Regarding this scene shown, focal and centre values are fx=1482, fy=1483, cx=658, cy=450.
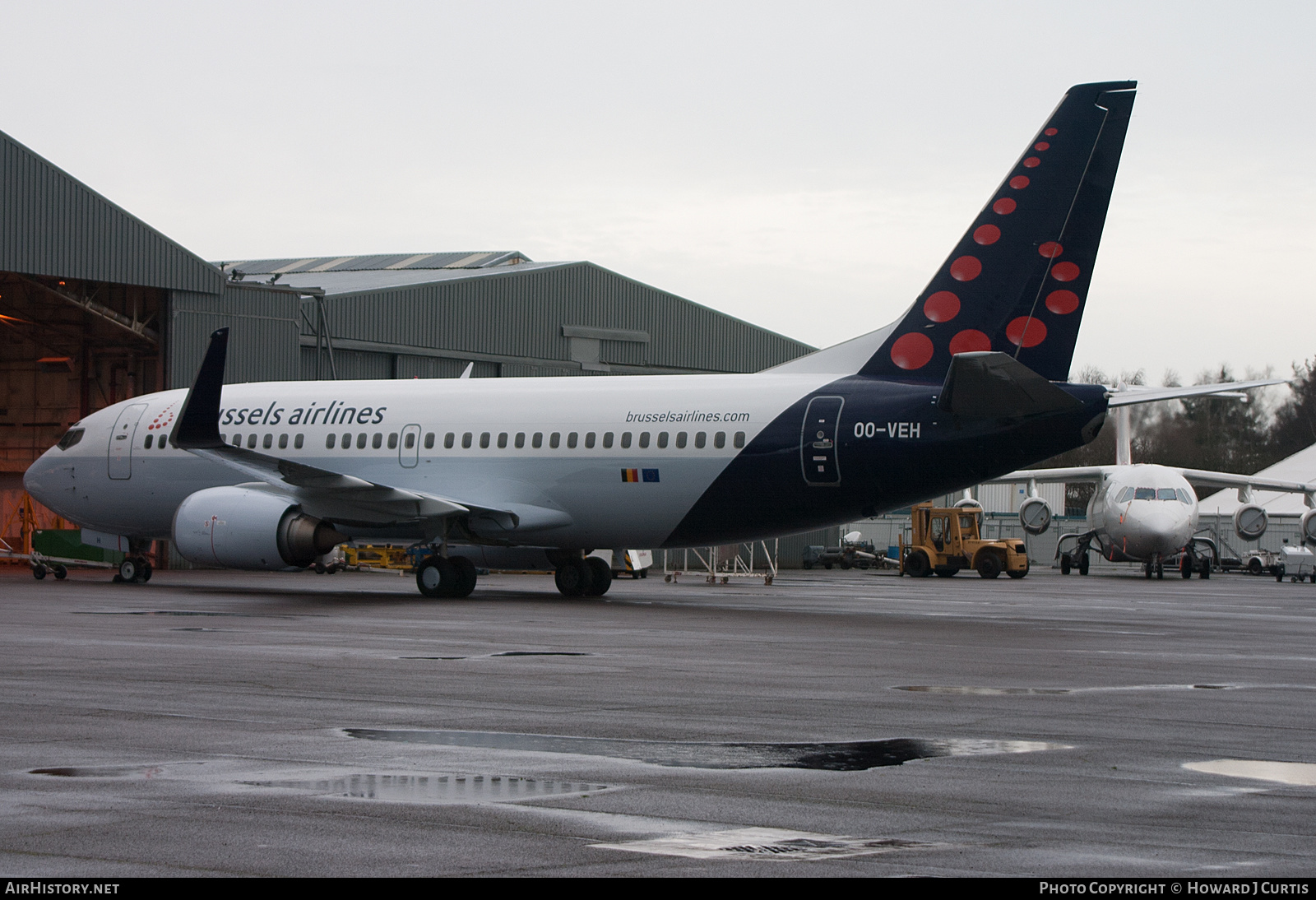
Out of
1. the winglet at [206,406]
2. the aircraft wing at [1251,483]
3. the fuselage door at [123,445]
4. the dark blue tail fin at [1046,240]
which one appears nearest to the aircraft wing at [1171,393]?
the dark blue tail fin at [1046,240]

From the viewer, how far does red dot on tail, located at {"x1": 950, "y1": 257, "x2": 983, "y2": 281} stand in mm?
21031

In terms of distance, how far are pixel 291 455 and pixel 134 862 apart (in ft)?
73.4

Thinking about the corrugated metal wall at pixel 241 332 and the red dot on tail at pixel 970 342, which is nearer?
the red dot on tail at pixel 970 342

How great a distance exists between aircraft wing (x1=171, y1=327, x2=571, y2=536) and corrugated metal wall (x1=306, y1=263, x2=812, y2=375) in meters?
17.3

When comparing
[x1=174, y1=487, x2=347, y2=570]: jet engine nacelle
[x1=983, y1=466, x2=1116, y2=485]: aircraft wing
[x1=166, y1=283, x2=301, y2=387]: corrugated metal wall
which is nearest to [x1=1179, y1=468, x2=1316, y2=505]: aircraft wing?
[x1=983, y1=466, x2=1116, y2=485]: aircraft wing

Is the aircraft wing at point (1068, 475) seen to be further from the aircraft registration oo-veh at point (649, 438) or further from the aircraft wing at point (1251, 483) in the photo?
the aircraft registration oo-veh at point (649, 438)

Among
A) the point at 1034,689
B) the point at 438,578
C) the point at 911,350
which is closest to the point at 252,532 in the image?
the point at 438,578

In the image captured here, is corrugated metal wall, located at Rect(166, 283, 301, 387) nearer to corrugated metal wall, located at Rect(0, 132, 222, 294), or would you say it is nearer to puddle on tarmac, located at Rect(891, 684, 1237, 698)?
corrugated metal wall, located at Rect(0, 132, 222, 294)

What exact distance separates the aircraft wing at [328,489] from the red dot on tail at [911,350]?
6246 mm

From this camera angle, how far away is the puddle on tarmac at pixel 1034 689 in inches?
448

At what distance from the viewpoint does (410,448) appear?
26.0 meters

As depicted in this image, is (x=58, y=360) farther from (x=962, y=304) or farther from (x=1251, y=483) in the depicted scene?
(x=1251, y=483)

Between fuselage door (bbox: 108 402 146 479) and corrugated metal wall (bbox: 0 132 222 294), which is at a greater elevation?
corrugated metal wall (bbox: 0 132 222 294)

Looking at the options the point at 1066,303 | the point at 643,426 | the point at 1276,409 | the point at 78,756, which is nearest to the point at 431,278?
the point at 643,426
